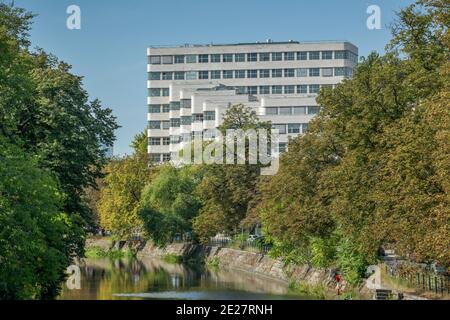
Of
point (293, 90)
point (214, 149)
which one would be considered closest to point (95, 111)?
point (214, 149)

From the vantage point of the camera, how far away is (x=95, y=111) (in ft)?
177

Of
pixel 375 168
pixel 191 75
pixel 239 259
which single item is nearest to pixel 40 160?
pixel 375 168

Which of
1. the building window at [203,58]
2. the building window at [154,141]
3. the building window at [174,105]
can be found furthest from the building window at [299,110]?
the building window at [154,141]

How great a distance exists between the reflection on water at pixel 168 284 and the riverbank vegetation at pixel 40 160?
5.01m

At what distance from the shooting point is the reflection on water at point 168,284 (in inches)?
2039

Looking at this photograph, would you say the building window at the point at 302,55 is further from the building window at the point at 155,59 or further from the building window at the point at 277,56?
the building window at the point at 155,59

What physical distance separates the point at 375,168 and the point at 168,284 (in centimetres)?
2249

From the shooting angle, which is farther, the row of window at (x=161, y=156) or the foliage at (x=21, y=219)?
the row of window at (x=161, y=156)

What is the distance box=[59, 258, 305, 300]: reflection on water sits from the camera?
5178 cm

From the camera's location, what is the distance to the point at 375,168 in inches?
1741

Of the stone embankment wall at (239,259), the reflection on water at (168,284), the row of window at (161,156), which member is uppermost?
the row of window at (161,156)

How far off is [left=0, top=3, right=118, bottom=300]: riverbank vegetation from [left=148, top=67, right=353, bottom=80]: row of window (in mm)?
89991

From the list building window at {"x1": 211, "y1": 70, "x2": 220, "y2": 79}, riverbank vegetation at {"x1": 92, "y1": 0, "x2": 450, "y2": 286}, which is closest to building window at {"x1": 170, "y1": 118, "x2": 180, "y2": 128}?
building window at {"x1": 211, "y1": 70, "x2": 220, "y2": 79}
